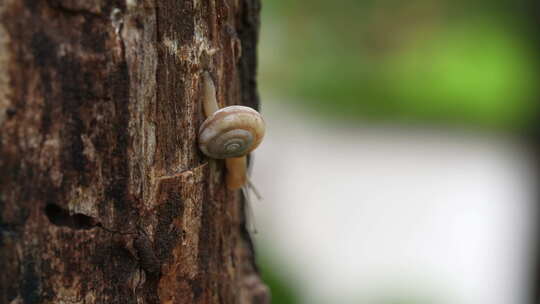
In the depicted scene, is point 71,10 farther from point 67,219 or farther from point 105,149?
point 67,219

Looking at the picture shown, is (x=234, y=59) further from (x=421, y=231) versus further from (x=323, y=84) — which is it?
(x=323, y=84)

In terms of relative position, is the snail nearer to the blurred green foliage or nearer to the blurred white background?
the blurred white background

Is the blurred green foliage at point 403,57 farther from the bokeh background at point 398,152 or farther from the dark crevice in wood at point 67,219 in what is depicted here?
the dark crevice in wood at point 67,219

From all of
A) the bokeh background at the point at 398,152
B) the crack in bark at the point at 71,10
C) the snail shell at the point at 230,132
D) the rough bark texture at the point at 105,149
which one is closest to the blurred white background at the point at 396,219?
the bokeh background at the point at 398,152

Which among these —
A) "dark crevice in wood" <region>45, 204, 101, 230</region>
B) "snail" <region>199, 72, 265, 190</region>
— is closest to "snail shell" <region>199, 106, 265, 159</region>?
"snail" <region>199, 72, 265, 190</region>

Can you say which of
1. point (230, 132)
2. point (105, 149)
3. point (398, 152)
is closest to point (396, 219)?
point (398, 152)

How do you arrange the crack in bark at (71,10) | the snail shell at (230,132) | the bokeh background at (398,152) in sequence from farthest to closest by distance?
the bokeh background at (398,152)
the snail shell at (230,132)
the crack in bark at (71,10)

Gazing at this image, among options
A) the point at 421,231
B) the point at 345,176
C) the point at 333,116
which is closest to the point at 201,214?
the point at 421,231
